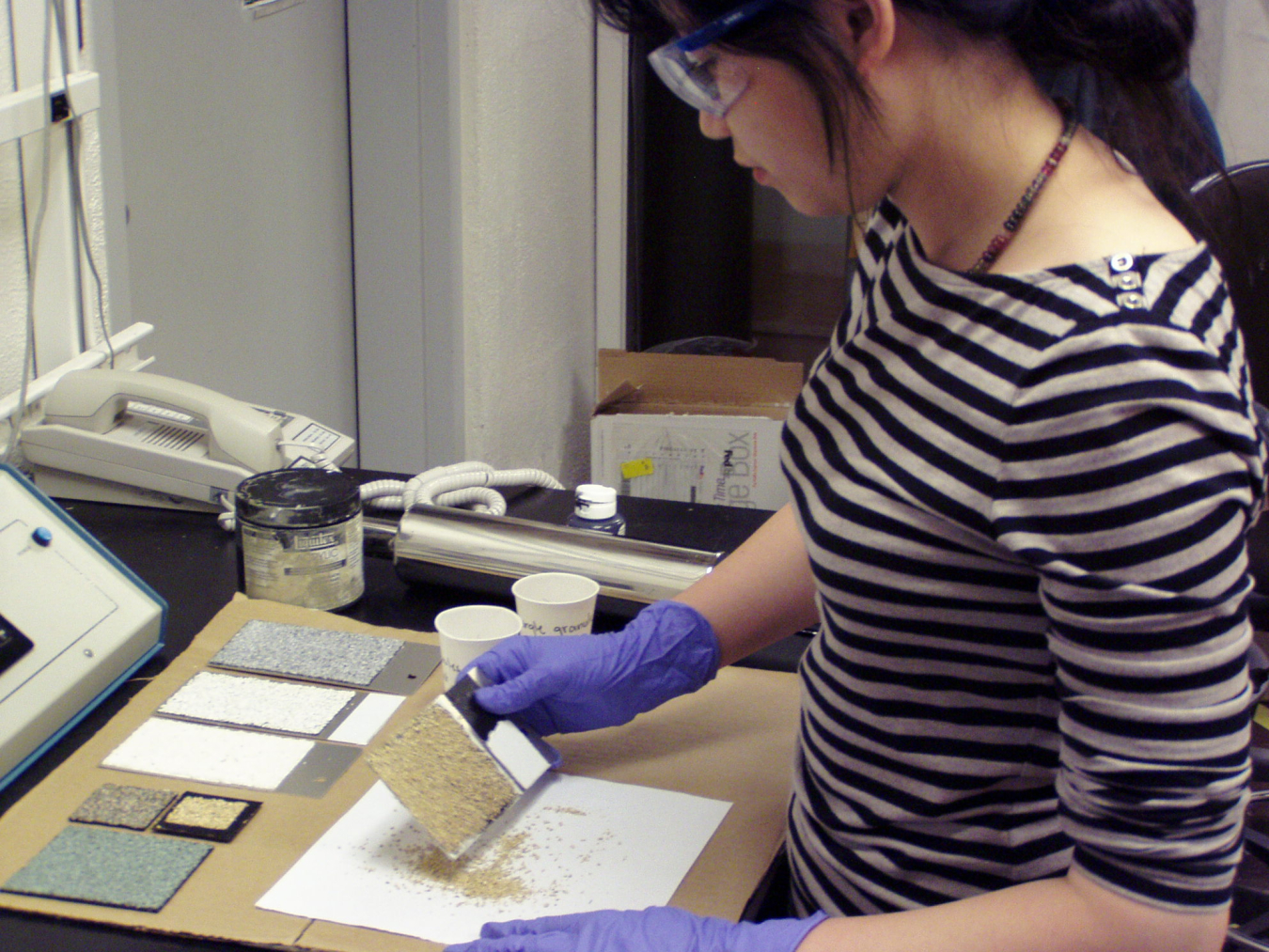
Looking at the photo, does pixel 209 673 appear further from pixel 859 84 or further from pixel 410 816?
pixel 859 84

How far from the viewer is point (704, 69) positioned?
23.1 inches

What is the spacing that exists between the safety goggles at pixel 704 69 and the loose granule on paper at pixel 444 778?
0.44 m

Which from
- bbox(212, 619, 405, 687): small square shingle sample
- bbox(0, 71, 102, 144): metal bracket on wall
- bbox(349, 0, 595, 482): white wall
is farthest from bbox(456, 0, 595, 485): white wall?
bbox(212, 619, 405, 687): small square shingle sample

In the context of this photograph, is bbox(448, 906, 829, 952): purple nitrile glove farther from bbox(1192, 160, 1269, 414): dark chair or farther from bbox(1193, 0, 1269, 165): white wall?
bbox(1193, 0, 1269, 165): white wall

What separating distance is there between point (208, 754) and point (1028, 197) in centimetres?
71

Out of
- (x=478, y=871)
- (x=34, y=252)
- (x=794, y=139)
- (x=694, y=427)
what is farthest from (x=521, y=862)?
(x=694, y=427)

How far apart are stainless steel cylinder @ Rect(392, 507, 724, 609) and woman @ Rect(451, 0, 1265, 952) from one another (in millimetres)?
371

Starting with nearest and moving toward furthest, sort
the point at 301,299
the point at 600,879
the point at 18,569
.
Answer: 1. the point at 600,879
2. the point at 18,569
3. the point at 301,299

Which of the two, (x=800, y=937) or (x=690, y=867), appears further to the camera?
(x=690, y=867)

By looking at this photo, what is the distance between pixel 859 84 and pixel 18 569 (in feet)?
2.61

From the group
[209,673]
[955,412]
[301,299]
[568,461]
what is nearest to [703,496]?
[568,461]

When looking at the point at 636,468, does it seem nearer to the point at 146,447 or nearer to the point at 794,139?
the point at 146,447

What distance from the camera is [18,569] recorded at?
931mm

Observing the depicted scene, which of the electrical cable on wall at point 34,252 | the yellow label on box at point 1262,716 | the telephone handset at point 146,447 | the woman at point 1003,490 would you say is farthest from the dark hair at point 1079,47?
the yellow label on box at point 1262,716
